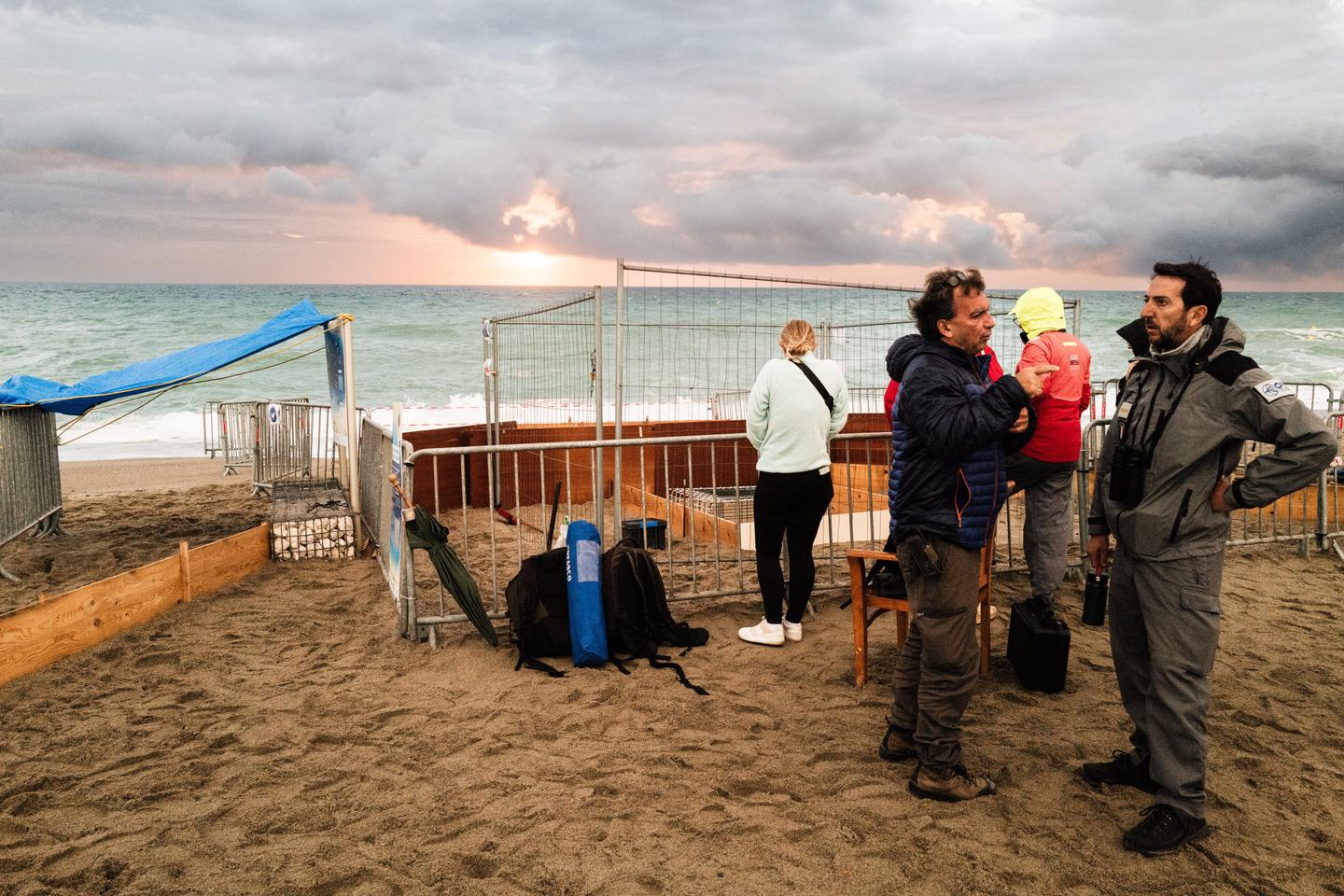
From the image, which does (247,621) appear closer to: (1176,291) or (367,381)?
(1176,291)

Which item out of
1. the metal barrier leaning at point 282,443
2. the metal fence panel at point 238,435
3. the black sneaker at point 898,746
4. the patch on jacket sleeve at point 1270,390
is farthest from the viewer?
the metal fence panel at point 238,435

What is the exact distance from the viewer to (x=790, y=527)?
5.04 meters

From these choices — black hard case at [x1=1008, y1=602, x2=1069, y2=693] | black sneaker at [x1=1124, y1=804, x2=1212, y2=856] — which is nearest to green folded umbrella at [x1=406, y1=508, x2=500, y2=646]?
black hard case at [x1=1008, y1=602, x2=1069, y2=693]

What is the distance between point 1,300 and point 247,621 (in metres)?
68.2

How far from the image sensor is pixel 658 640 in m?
5.14

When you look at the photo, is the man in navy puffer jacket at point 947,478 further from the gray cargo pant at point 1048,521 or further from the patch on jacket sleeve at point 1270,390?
the gray cargo pant at point 1048,521

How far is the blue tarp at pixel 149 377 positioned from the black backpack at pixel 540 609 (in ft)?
13.6

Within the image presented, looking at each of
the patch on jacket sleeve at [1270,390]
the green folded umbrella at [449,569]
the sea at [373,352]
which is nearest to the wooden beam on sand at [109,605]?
the green folded umbrella at [449,569]

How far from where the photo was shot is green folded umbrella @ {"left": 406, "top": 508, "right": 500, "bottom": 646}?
199 inches

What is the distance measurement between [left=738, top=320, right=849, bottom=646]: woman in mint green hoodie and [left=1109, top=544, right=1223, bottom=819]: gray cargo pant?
1959 mm

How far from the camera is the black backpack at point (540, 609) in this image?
4.94 metres

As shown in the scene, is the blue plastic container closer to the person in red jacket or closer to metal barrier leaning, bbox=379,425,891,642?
metal barrier leaning, bbox=379,425,891,642

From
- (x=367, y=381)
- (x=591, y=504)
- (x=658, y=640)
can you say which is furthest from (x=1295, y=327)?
(x=658, y=640)

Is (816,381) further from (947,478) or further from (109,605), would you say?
(109,605)
